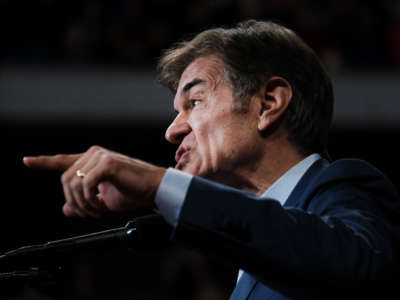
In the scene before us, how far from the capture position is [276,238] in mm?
805

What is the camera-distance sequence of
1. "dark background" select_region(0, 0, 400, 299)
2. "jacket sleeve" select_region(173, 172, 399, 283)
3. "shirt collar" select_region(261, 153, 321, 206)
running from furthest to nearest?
"dark background" select_region(0, 0, 400, 299)
"shirt collar" select_region(261, 153, 321, 206)
"jacket sleeve" select_region(173, 172, 399, 283)

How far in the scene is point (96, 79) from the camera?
4.37 metres

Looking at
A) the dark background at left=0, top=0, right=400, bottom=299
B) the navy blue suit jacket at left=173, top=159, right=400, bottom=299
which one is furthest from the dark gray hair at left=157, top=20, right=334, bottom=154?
the dark background at left=0, top=0, right=400, bottom=299

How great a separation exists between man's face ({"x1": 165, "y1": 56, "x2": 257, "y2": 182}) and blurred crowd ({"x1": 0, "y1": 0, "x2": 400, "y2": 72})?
306 centimetres

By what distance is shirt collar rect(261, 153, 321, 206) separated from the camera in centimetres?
124

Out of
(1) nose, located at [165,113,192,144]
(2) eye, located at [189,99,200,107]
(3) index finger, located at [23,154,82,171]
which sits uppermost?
(3) index finger, located at [23,154,82,171]

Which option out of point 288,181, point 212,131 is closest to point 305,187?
point 288,181

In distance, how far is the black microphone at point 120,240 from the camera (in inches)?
41.0

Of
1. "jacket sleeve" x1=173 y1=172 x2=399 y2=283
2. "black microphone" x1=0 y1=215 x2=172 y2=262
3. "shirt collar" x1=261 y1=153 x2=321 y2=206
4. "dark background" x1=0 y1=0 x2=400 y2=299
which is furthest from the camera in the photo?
"dark background" x1=0 y1=0 x2=400 y2=299

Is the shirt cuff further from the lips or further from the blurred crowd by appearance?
the blurred crowd

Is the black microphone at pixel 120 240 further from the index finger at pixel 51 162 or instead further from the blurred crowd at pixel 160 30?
the blurred crowd at pixel 160 30

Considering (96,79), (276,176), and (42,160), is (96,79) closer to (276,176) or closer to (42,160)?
(276,176)

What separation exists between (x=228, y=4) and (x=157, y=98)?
2.78 ft

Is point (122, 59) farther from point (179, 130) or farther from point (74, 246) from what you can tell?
point (74, 246)
